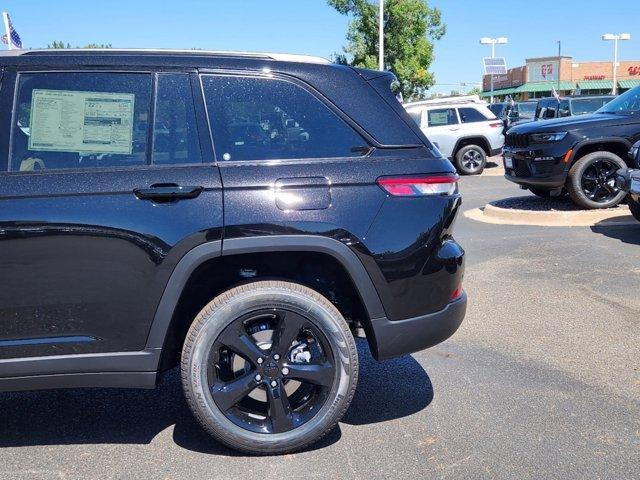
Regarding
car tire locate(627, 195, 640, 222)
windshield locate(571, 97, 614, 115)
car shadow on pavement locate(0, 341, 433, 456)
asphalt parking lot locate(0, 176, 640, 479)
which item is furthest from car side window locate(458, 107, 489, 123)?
car shadow on pavement locate(0, 341, 433, 456)

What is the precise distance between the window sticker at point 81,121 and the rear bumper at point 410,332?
153 cm

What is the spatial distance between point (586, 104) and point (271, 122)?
17.8 meters

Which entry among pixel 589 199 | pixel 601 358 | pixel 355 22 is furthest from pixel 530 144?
pixel 355 22

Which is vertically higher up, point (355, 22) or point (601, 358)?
point (355, 22)

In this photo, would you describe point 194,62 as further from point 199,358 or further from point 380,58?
point 380,58

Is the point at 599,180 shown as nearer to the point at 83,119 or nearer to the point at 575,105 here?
the point at 83,119

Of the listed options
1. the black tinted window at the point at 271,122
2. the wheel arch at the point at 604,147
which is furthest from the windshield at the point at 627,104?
the black tinted window at the point at 271,122

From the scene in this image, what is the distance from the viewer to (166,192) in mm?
3064

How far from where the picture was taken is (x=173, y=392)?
13.5 feet

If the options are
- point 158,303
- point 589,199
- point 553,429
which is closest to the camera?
point 158,303

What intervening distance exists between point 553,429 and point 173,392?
2.24 m

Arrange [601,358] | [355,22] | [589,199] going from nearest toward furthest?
[601,358] → [589,199] → [355,22]

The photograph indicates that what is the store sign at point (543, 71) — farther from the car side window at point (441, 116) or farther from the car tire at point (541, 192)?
the car tire at point (541, 192)

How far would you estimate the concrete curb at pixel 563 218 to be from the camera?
8906mm
